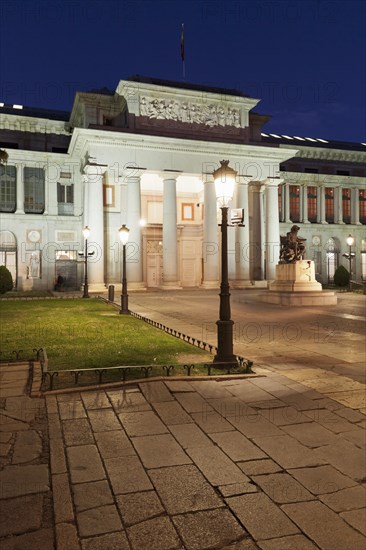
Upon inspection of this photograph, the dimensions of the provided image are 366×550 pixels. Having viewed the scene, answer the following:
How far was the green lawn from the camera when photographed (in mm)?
9906

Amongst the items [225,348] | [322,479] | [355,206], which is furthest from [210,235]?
[322,479]

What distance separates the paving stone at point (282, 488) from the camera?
410 centimetres

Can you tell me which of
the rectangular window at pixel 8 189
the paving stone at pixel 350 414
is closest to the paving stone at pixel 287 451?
the paving stone at pixel 350 414

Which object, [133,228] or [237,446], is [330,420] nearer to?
[237,446]

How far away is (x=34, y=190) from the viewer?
1778 inches

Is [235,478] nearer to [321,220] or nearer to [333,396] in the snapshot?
[333,396]

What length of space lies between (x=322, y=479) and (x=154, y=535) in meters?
1.86

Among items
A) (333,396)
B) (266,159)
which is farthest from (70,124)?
(333,396)

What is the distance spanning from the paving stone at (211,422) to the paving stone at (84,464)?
1466 millimetres

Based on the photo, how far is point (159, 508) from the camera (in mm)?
3910

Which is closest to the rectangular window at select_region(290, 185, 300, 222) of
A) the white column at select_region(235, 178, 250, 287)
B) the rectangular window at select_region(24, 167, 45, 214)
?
the white column at select_region(235, 178, 250, 287)

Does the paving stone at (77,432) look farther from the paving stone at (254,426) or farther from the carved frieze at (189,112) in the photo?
the carved frieze at (189,112)

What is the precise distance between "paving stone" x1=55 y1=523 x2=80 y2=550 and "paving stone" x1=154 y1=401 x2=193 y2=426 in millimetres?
2425

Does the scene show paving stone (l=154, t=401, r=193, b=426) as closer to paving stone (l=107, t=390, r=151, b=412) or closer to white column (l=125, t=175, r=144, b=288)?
paving stone (l=107, t=390, r=151, b=412)
